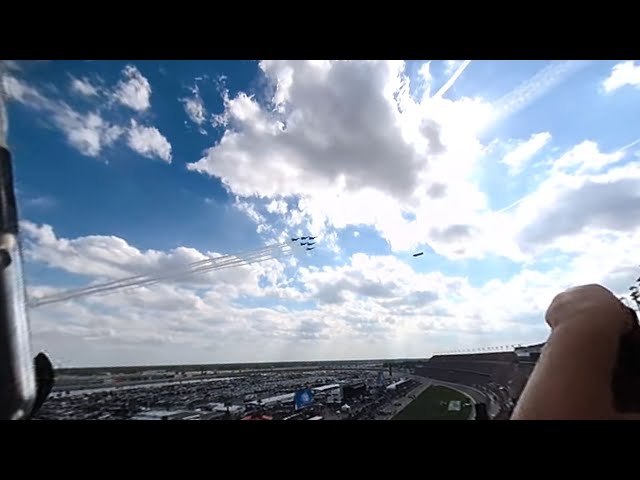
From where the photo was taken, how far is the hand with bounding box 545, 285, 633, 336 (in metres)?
1.35

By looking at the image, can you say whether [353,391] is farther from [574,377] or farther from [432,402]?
[574,377]

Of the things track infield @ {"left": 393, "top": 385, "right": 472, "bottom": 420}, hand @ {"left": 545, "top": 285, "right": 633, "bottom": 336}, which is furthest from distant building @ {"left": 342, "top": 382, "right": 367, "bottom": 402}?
hand @ {"left": 545, "top": 285, "right": 633, "bottom": 336}

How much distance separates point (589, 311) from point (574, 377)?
29 centimetres

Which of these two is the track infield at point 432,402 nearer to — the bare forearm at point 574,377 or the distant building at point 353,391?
the distant building at point 353,391

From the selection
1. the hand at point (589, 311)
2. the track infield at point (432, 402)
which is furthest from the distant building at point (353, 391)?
the hand at point (589, 311)

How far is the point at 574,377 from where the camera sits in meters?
1.27

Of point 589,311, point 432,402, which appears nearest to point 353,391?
point 432,402

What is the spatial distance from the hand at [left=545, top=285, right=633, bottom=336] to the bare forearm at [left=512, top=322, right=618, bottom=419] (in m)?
0.02

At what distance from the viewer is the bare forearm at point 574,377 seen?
4.00 ft

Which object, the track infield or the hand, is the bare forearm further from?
the track infield

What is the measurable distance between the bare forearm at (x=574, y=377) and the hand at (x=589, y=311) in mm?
16
